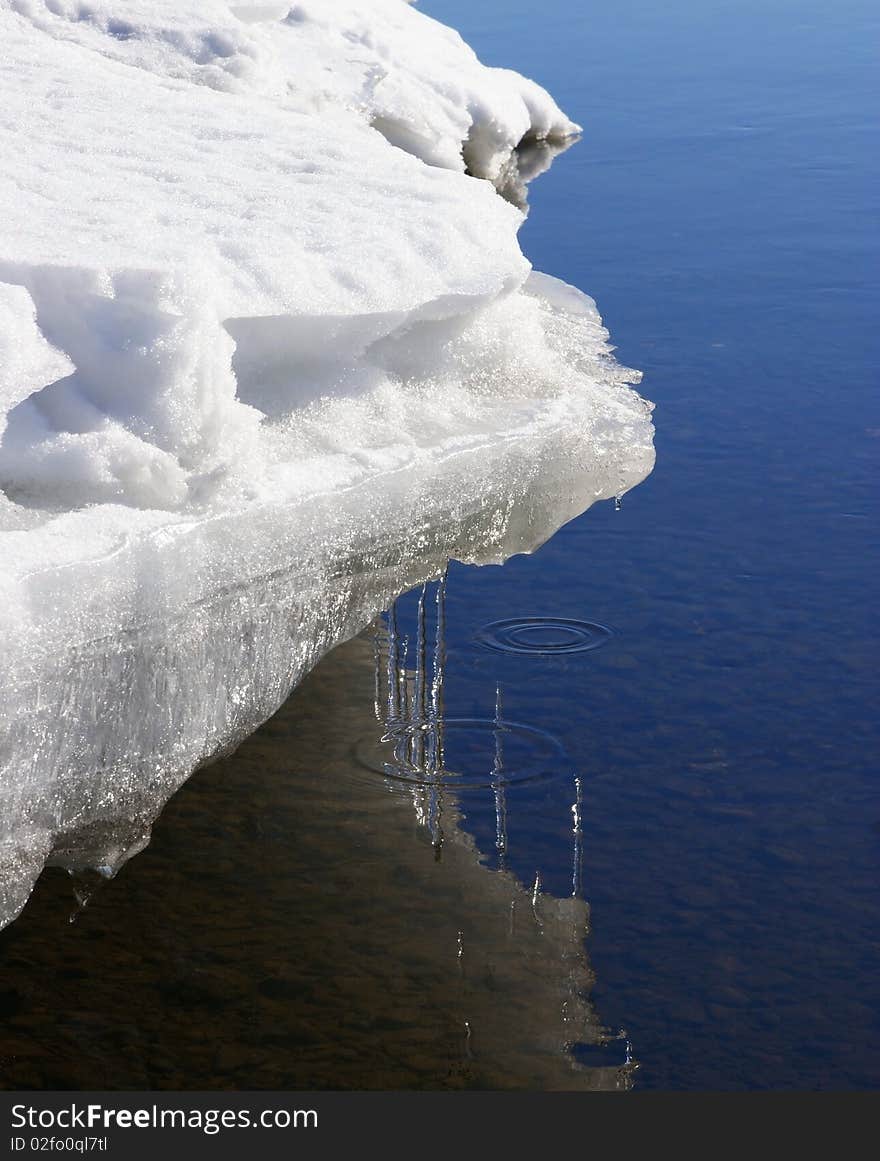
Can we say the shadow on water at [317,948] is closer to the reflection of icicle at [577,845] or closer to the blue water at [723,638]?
the reflection of icicle at [577,845]

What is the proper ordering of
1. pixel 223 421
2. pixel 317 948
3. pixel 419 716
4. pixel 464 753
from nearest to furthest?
pixel 223 421 < pixel 317 948 < pixel 464 753 < pixel 419 716

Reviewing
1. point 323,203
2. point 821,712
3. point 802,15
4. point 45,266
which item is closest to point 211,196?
point 323,203

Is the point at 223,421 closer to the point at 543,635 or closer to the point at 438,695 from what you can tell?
the point at 438,695

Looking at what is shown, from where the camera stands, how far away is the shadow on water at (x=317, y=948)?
3588mm

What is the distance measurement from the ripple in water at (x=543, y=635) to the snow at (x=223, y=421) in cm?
125

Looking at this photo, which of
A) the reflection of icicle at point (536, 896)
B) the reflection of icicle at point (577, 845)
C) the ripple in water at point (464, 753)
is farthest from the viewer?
the ripple in water at point (464, 753)

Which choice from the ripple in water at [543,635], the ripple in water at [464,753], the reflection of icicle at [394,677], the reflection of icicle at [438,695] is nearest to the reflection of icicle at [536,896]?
the ripple in water at [464,753]

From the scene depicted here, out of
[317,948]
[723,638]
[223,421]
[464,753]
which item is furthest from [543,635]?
[223,421]

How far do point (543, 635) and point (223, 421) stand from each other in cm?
262

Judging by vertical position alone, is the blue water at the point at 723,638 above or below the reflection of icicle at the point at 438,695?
above

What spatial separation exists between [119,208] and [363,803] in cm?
177

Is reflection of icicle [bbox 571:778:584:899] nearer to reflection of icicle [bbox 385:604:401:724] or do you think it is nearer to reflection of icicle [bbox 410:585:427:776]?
reflection of icicle [bbox 410:585:427:776]

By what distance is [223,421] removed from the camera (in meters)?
3.19

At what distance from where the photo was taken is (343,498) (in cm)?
328
